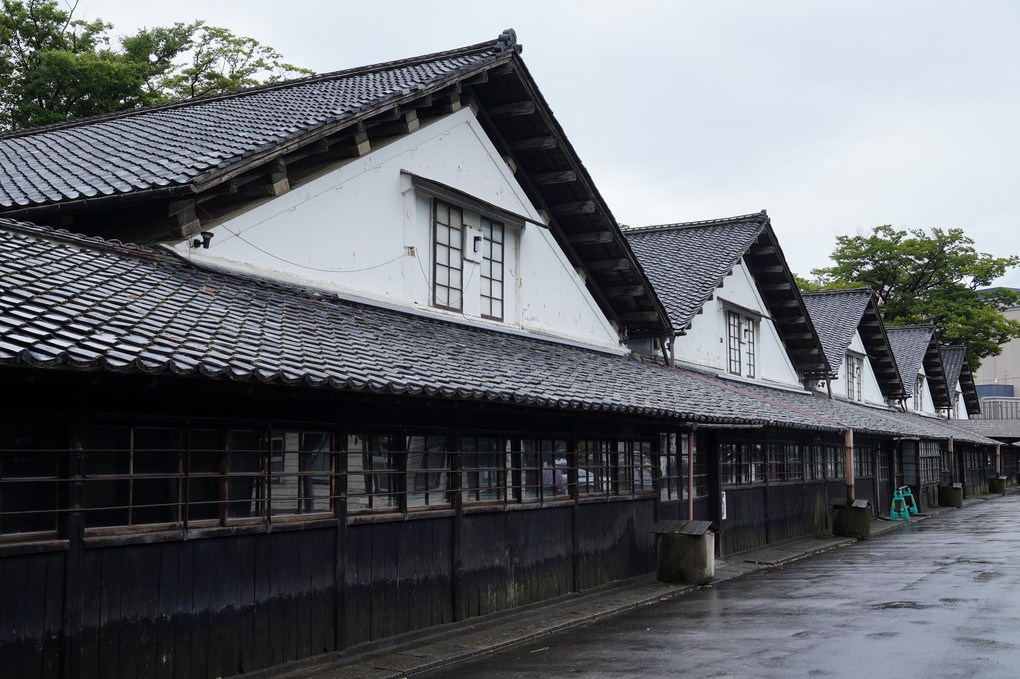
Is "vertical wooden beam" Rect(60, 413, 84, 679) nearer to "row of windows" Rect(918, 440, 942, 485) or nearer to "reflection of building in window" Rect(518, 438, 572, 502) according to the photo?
"reflection of building in window" Rect(518, 438, 572, 502)

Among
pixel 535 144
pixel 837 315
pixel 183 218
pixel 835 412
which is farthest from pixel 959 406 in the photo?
pixel 183 218

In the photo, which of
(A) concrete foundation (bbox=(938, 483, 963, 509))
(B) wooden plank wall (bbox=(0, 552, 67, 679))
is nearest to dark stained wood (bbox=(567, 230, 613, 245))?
(B) wooden plank wall (bbox=(0, 552, 67, 679))

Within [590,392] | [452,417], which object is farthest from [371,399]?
[590,392]

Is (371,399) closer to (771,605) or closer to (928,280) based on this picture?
(771,605)

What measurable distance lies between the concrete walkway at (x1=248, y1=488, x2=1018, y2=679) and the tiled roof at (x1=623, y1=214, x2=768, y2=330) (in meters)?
6.52

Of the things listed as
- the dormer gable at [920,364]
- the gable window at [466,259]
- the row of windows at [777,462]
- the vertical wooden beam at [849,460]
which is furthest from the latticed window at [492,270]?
the dormer gable at [920,364]

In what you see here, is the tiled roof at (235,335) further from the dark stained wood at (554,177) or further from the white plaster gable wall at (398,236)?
the dark stained wood at (554,177)

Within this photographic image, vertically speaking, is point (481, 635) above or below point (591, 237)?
below

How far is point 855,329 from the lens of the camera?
3616 cm

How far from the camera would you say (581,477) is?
15.0 metres

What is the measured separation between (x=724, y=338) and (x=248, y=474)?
1784 centimetres

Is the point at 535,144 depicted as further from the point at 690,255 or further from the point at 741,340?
the point at 741,340

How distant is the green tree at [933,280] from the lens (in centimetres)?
5634

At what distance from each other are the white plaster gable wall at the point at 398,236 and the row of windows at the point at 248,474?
2.77m
